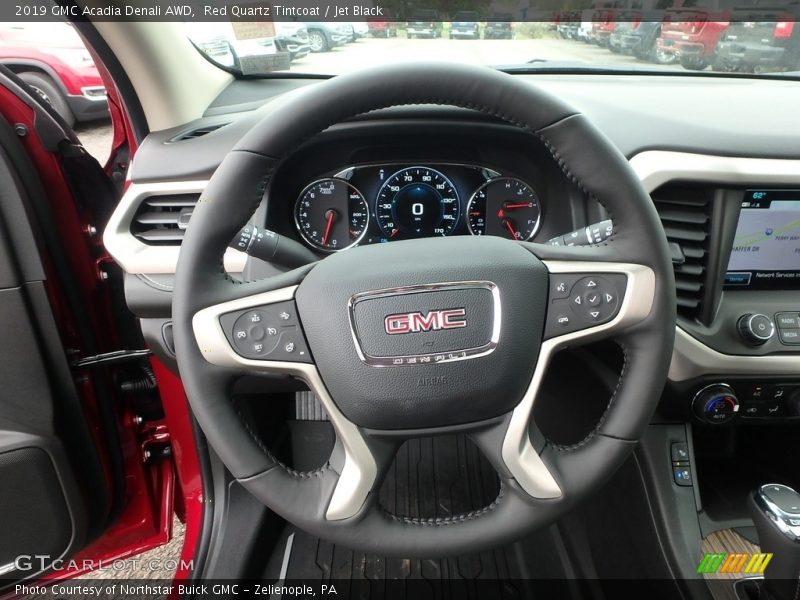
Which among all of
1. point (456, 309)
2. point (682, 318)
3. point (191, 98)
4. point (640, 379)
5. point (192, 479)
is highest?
point (191, 98)

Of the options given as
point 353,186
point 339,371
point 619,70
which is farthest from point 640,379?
point 619,70

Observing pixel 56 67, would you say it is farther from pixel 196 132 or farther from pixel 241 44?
pixel 196 132

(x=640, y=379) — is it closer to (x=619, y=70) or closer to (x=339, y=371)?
(x=339, y=371)

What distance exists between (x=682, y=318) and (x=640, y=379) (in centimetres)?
47

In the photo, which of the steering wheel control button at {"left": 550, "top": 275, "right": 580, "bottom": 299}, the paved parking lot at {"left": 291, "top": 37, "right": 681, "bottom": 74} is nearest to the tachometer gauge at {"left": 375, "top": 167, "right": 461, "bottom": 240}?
the paved parking lot at {"left": 291, "top": 37, "right": 681, "bottom": 74}

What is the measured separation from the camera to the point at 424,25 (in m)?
1.37

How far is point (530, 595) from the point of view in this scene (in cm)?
145

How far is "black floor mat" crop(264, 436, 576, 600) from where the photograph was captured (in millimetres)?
1477

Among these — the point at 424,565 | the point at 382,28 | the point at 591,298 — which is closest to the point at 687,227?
the point at 591,298

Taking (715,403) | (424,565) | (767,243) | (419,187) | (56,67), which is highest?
(56,67)

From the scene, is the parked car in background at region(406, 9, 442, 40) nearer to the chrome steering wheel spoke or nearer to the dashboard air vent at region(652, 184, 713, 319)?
the dashboard air vent at region(652, 184, 713, 319)

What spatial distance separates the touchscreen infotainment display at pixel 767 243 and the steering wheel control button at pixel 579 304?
22.3 inches

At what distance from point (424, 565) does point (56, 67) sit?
178 centimetres

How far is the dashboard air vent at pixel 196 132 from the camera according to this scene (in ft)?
4.09
